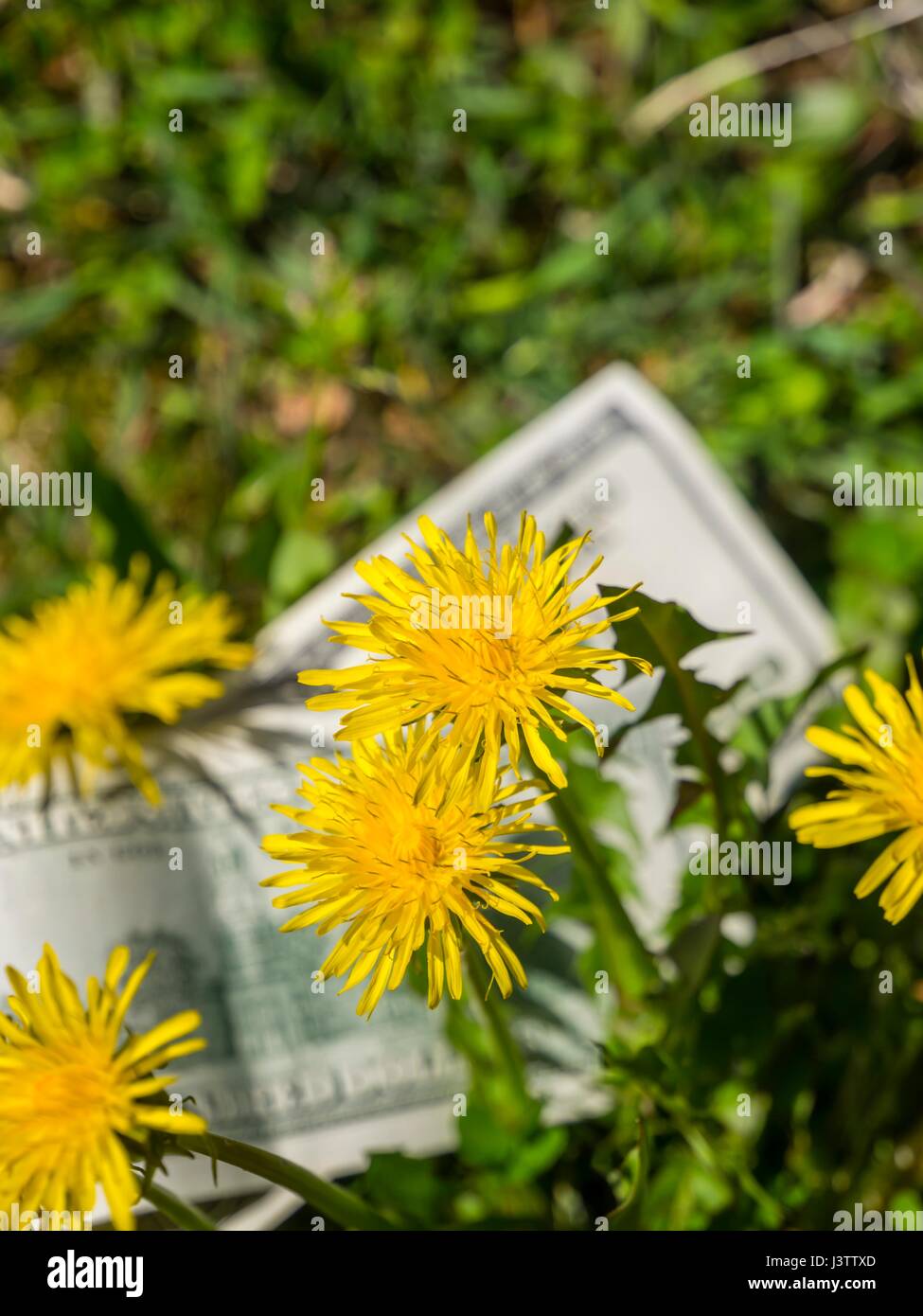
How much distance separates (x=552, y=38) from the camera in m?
1.52

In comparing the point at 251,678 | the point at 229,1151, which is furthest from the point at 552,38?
the point at 229,1151

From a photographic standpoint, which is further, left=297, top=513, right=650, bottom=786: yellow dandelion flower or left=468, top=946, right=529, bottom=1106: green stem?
left=468, top=946, right=529, bottom=1106: green stem

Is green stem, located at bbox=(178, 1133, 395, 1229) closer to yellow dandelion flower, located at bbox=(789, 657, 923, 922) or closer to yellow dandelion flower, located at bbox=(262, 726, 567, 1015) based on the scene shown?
yellow dandelion flower, located at bbox=(262, 726, 567, 1015)

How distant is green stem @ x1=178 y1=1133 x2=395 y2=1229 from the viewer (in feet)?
1.98

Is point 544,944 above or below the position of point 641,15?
below

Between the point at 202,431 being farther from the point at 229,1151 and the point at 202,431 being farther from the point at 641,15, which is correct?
the point at 229,1151

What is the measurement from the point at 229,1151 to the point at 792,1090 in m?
0.47

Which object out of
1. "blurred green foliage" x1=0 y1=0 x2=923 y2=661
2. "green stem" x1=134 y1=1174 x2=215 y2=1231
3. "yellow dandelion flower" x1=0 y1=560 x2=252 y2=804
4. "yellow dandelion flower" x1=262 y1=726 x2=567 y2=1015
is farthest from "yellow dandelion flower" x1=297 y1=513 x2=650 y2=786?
"blurred green foliage" x1=0 y1=0 x2=923 y2=661

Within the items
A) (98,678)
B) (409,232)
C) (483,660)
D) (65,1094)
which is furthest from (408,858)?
(409,232)

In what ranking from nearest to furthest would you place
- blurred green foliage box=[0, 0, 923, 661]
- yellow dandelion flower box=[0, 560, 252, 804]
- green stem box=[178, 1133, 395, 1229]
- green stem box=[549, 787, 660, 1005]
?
1. green stem box=[178, 1133, 395, 1229]
2. green stem box=[549, 787, 660, 1005]
3. yellow dandelion flower box=[0, 560, 252, 804]
4. blurred green foliage box=[0, 0, 923, 661]

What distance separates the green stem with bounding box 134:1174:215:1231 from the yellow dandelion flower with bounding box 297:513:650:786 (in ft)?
0.90

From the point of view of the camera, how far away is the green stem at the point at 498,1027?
2.41ft

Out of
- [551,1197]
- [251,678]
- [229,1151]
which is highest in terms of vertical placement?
[251,678]

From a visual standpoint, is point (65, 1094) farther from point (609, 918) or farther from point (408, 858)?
point (609, 918)
